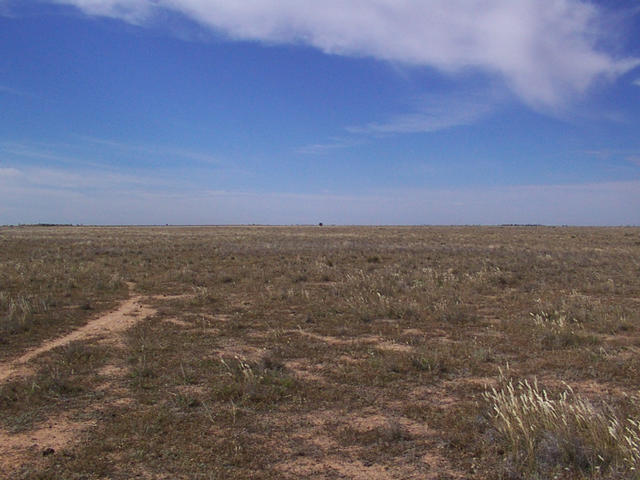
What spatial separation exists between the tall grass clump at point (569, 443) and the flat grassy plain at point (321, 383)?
2 cm

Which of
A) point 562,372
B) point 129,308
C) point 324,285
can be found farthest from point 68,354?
point 324,285

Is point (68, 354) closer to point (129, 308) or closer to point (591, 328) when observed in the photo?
point (129, 308)

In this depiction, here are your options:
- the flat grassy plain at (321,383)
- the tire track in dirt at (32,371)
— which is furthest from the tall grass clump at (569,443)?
the tire track in dirt at (32,371)

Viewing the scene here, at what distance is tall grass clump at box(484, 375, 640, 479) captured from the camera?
404 centimetres

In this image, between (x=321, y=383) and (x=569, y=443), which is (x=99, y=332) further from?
(x=569, y=443)

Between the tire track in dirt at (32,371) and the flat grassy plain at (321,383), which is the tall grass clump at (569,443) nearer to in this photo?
the flat grassy plain at (321,383)

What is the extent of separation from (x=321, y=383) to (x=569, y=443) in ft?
11.6

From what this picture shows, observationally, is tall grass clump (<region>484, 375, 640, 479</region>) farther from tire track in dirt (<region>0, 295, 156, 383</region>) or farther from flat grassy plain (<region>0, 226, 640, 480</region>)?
tire track in dirt (<region>0, 295, 156, 383</region>)

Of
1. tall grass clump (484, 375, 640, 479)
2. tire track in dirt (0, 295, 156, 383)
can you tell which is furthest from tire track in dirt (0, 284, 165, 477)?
tall grass clump (484, 375, 640, 479)

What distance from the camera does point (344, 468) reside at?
4.52m

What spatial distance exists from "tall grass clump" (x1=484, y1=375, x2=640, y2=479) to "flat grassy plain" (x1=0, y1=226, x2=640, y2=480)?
2 cm

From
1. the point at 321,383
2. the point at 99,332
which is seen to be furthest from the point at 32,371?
the point at 321,383

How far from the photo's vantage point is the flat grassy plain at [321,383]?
4535 mm

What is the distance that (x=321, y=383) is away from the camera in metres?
6.90
